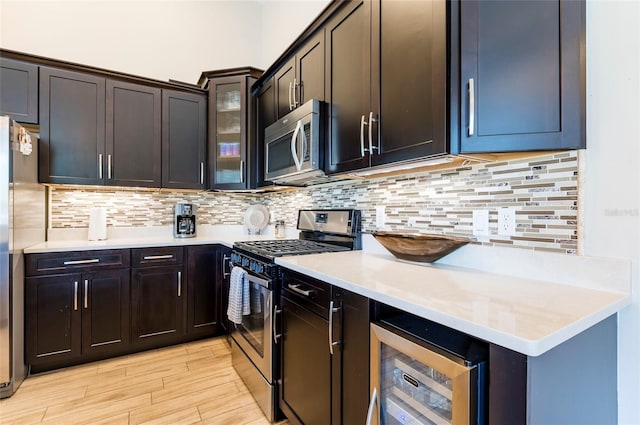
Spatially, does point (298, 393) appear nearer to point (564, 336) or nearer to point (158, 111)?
point (564, 336)

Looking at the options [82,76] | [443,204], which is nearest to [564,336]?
[443,204]

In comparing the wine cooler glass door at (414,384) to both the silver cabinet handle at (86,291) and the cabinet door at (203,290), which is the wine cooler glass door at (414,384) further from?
the silver cabinet handle at (86,291)

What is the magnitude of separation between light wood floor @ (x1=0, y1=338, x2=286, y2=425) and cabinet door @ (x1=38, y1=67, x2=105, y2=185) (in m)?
1.47

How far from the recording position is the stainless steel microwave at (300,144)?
6.09 feet

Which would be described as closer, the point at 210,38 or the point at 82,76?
the point at 82,76

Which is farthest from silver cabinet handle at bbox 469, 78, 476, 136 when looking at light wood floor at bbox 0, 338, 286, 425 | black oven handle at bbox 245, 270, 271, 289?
light wood floor at bbox 0, 338, 286, 425

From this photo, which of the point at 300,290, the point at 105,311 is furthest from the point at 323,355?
the point at 105,311

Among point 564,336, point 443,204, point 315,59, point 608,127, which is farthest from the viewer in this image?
point 315,59

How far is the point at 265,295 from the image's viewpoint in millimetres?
1758

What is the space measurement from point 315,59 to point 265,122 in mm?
858

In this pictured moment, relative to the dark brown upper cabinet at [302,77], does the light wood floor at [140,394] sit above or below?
below

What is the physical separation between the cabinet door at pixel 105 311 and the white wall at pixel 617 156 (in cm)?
290

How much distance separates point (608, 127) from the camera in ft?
3.31

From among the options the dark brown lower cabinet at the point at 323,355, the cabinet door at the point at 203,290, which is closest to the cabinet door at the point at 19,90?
the cabinet door at the point at 203,290
